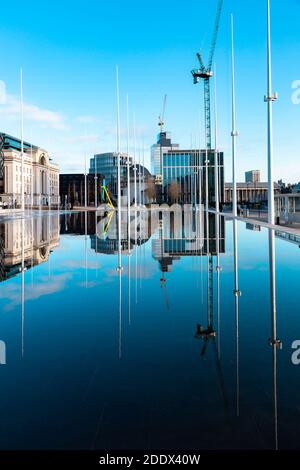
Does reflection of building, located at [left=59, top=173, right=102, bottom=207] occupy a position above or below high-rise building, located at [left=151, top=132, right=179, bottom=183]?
below

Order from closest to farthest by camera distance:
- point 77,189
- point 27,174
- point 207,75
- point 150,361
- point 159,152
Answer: point 150,361, point 207,75, point 27,174, point 77,189, point 159,152

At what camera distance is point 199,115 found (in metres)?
50.1

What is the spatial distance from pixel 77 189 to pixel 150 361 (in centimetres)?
10496

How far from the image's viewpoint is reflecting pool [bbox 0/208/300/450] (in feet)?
9.58

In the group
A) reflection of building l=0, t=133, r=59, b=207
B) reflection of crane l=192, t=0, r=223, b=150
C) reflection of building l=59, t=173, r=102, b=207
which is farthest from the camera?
reflection of building l=59, t=173, r=102, b=207

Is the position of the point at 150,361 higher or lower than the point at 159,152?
lower

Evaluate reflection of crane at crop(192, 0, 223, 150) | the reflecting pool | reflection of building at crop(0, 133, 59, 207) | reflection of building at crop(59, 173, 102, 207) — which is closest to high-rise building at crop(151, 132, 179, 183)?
reflection of building at crop(59, 173, 102, 207)

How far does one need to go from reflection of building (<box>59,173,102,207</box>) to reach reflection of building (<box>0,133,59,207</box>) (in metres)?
2.90

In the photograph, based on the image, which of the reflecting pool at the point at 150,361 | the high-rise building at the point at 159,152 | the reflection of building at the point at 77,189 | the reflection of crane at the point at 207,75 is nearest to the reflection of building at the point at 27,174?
the reflection of building at the point at 77,189

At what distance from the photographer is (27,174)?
10244 cm

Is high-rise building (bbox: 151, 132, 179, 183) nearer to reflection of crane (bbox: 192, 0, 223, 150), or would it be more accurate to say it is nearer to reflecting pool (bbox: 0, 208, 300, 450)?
reflection of crane (bbox: 192, 0, 223, 150)

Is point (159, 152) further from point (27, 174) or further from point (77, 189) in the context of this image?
point (27, 174)

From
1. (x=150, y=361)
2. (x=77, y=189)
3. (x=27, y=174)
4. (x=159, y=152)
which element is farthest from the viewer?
(x=159, y=152)

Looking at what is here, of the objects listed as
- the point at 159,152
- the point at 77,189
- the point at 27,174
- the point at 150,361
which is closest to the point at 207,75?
the point at 77,189
